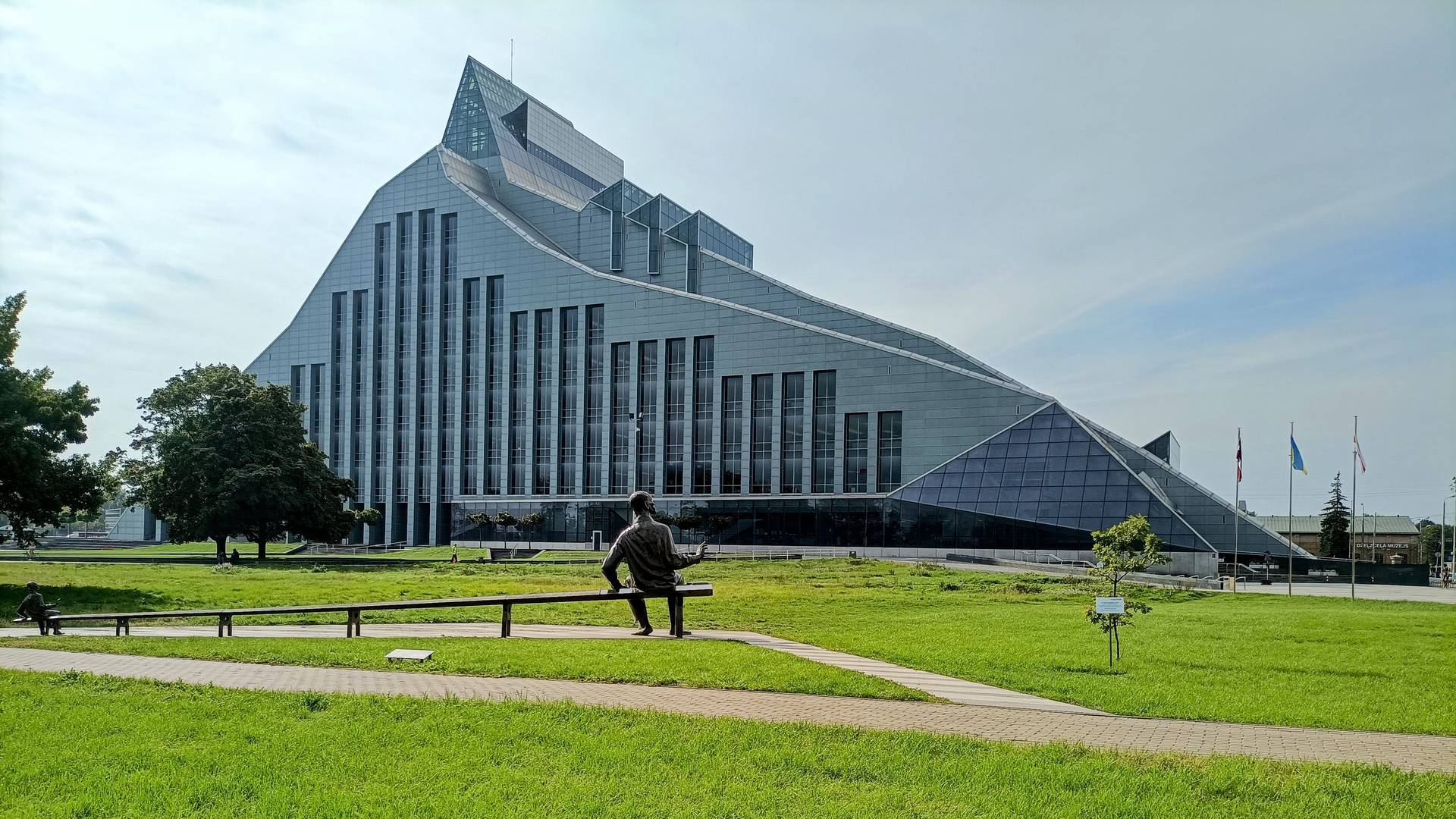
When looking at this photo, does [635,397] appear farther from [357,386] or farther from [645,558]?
[645,558]

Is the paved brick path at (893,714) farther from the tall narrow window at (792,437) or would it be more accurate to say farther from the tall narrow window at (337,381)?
the tall narrow window at (337,381)

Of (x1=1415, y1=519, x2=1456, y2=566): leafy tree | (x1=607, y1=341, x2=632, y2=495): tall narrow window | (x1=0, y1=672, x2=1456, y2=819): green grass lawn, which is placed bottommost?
(x1=1415, y1=519, x2=1456, y2=566): leafy tree

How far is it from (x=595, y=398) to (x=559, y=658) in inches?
2882

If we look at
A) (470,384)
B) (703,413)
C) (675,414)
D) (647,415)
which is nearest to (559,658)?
(703,413)

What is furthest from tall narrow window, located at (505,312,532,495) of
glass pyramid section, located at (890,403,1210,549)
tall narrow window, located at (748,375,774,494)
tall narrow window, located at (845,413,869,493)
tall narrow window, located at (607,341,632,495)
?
glass pyramid section, located at (890,403,1210,549)

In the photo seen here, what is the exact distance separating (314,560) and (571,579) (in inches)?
933

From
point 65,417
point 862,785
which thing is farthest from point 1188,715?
point 65,417

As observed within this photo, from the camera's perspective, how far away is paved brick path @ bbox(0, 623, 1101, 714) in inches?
496

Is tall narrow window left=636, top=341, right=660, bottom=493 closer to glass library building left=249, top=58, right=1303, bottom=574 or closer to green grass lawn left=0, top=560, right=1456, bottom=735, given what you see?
glass library building left=249, top=58, right=1303, bottom=574

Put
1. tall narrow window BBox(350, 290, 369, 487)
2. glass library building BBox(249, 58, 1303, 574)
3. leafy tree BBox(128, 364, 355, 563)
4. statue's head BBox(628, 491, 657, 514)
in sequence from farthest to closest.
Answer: tall narrow window BBox(350, 290, 369, 487) < glass library building BBox(249, 58, 1303, 574) < leafy tree BBox(128, 364, 355, 563) < statue's head BBox(628, 491, 657, 514)

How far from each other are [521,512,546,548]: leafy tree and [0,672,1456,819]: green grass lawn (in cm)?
7527

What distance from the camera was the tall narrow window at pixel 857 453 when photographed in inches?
3034

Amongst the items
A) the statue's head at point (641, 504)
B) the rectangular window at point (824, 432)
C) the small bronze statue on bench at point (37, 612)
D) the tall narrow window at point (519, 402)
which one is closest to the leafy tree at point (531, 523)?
the tall narrow window at point (519, 402)

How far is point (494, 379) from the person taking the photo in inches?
3597
